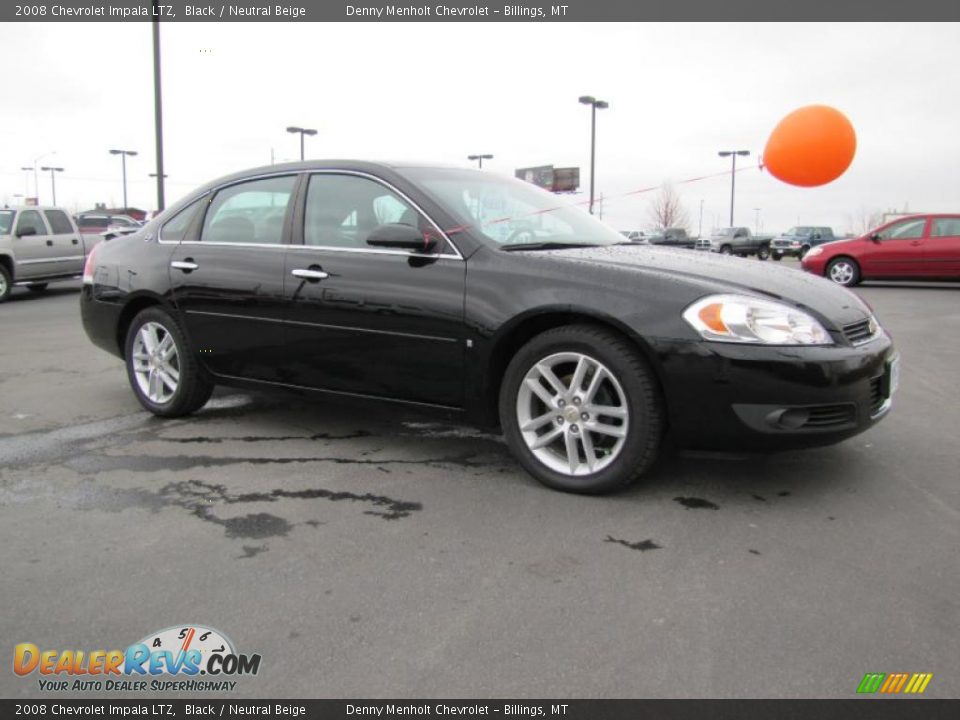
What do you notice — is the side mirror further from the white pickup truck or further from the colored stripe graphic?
the white pickup truck

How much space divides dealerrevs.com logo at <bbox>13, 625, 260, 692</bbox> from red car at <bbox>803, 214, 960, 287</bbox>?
1603cm

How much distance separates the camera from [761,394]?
3182 mm

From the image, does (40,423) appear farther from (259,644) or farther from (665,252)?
(665,252)

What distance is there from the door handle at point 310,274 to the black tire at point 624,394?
1.18m

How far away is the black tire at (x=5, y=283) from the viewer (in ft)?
47.8

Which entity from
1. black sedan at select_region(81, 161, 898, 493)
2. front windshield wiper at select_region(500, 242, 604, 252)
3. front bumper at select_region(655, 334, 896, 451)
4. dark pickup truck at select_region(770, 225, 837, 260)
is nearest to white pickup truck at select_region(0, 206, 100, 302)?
black sedan at select_region(81, 161, 898, 493)

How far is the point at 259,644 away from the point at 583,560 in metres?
1.15

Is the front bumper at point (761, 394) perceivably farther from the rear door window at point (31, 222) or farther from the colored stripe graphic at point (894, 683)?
the rear door window at point (31, 222)

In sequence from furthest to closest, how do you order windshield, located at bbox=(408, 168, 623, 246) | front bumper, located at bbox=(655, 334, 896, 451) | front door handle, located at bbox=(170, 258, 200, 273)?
front door handle, located at bbox=(170, 258, 200, 273), windshield, located at bbox=(408, 168, 623, 246), front bumper, located at bbox=(655, 334, 896, 451)

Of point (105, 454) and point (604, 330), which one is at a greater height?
point (604, 330)

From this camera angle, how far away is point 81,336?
9.30 m

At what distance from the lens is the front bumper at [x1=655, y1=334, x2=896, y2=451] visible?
10.5ft

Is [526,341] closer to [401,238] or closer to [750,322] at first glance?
[401,238]

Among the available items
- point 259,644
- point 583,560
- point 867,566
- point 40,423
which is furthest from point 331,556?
point 40,423
